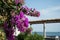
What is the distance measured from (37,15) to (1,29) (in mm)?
724

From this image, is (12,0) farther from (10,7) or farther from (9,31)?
(9,31)

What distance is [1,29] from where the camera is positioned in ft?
9.10

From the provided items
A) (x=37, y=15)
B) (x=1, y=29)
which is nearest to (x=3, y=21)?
(x=1, y=29)

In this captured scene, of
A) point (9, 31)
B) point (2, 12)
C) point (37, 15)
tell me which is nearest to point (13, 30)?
point (9, 31)

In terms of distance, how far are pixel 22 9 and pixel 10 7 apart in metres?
0.21

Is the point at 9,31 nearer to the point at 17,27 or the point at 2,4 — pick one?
the point at 17,27

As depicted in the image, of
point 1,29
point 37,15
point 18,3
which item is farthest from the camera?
point 37,15

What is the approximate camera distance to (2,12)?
3.01m

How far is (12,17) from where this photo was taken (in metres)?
2.90

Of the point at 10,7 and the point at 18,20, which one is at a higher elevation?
the point at 10,7

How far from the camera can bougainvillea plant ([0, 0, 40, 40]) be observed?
281 cm

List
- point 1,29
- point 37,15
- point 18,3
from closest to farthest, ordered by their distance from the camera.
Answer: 1. point 1,29
2. point 18,3
3. point 37,15

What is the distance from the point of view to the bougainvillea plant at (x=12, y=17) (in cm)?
281

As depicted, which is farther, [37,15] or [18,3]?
[37,15]
